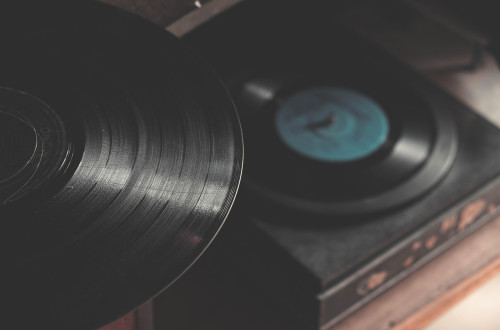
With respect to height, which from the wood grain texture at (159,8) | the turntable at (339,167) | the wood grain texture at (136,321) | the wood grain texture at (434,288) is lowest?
the wood grain texture at (434,288)

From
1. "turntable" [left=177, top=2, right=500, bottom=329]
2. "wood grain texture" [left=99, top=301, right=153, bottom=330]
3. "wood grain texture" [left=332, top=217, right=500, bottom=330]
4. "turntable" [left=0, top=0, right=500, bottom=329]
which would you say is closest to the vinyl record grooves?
"turntable" [left=0, top=0, right=500, bottom=329]

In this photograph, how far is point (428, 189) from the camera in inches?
40.5

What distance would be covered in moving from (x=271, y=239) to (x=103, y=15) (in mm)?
369

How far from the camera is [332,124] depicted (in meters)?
1.12

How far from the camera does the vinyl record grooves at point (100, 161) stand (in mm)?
606

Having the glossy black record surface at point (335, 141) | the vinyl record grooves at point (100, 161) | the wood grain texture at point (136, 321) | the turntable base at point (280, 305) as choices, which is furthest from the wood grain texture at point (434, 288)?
the vinyl record grooves at point (100, 161)

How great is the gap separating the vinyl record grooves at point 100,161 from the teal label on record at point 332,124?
0.38 metres

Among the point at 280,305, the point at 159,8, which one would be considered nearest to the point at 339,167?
the point at 280,305

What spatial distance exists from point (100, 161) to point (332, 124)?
0.50 meters

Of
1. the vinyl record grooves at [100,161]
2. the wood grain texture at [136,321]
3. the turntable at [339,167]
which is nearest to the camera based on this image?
the vinyl record grooves at [100,161]

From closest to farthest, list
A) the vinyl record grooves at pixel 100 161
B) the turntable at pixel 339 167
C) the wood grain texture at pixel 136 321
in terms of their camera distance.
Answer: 1. the vinyl record grooves at pixel 100 161
2. the wood grain texture at pixel 136 321
3. the turntable at pixel 339 167

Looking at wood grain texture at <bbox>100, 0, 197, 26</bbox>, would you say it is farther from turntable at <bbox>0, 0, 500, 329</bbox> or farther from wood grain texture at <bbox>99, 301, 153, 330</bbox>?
wood grain texture at <bbox>99, 301, 153, 330</bbox>

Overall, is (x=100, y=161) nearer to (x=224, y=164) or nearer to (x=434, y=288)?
(x=224, y=164)

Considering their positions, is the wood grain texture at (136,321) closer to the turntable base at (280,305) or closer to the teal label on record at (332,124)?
the turntable base at (280,305)
